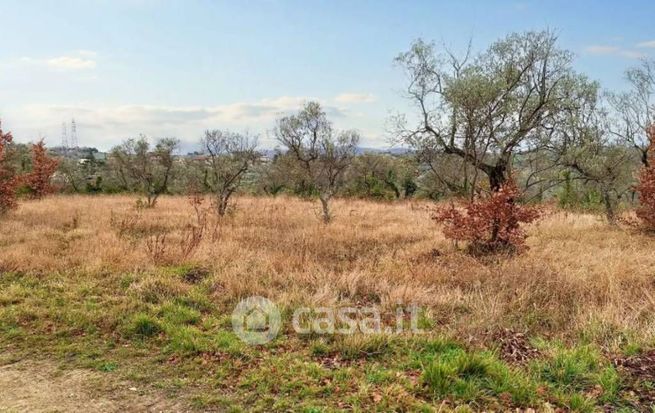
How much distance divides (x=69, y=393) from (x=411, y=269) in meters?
5.66

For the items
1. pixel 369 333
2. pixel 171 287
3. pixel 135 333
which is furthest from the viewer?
pixel 171 287

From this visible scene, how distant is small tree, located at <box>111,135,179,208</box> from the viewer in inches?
1024

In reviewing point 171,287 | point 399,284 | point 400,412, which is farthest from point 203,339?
point 399,284

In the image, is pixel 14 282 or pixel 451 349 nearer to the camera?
pixel 451 349

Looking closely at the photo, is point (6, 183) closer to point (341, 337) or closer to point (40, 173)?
point (40, 173)

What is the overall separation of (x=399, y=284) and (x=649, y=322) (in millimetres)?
3389

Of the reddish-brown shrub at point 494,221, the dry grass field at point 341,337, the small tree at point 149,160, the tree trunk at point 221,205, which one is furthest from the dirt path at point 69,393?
the small tree at point 149,160

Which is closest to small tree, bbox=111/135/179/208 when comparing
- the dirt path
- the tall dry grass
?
the tall dry grass

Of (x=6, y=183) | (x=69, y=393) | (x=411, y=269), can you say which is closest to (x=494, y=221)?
(x=411, y=269)

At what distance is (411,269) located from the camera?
812 cm

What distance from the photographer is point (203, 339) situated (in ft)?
17.6

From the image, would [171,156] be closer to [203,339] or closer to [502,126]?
[502,126]

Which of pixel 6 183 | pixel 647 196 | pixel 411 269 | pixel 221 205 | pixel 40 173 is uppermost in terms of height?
pixel 40 173

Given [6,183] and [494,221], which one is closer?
[494,221]
